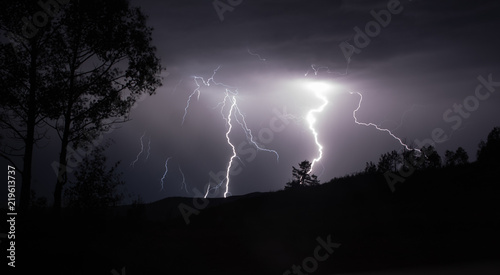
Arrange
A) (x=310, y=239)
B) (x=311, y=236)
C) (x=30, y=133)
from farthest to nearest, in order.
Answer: (x=30, y=133) < (x=311, y=236) < (x=310, y=239)

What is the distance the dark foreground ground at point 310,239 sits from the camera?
1100 centimetres

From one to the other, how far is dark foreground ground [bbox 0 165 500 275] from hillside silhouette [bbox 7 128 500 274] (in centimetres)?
3

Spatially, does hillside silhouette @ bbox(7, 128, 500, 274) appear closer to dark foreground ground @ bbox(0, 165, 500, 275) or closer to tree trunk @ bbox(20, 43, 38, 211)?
dark foreground ground @ bbox(0, 165, 500, 275)

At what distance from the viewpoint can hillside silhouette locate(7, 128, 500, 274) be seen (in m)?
11.3

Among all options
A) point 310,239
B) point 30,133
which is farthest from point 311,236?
point 30,133

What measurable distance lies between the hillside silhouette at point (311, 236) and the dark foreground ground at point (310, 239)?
0.03 m

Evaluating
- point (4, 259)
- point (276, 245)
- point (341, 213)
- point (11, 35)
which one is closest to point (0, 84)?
point (11, 35)

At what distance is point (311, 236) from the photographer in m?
14.4

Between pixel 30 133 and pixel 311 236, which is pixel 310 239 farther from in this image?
pixel 30 133

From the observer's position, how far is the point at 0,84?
14.4 meters

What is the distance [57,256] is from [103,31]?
8.70m

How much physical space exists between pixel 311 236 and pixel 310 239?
0.47 meters

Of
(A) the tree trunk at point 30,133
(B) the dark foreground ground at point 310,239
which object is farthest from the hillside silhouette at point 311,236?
(A) the tree trunk at point 30,133

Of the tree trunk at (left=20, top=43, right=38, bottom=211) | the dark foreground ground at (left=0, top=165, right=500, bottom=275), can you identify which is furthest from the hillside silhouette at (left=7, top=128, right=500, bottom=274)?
the tree trunk at (left=20, top=43, right=38, bottom=211)
